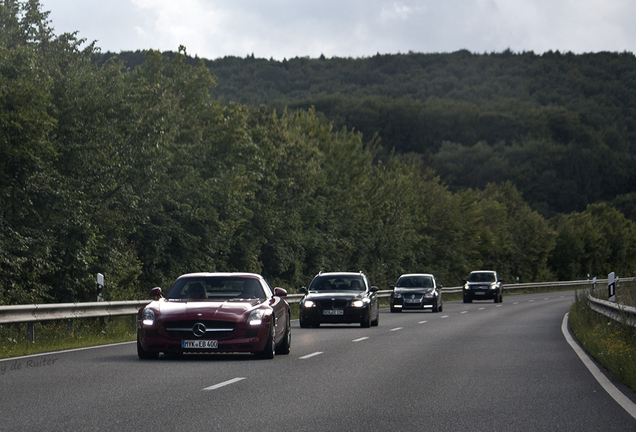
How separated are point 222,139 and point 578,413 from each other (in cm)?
3267

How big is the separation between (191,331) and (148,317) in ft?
2.31

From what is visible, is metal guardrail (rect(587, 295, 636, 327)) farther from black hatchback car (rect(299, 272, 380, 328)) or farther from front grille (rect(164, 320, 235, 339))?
front grille (rect(164, 320, 235, 339))

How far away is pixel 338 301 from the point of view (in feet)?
79.6

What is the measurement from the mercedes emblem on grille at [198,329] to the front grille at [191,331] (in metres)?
0.03

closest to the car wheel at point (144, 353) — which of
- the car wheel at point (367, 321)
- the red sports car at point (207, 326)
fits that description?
the red sports car at point (207, 326)

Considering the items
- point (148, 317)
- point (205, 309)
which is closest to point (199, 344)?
point (205, 309)

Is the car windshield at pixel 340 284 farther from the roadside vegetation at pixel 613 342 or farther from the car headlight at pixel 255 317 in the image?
the car headlight at pixel 255 317

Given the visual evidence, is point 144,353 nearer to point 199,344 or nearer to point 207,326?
point 199,344

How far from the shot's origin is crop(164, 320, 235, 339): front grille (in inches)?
541

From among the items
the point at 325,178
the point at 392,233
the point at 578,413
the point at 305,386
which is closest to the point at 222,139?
the point at 325,178

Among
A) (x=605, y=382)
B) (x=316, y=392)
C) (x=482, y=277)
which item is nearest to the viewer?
(x=316, y=392)

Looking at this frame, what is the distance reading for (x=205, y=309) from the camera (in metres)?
14.0

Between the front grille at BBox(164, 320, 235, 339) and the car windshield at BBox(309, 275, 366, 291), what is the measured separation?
11.6 meters

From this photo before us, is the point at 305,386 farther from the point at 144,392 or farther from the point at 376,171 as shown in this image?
the point at 376,171
